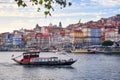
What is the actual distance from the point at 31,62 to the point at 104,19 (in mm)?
94269

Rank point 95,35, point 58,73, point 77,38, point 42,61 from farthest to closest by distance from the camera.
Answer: point 77,38 → point 95,35 → point 42,61 → point 58,73

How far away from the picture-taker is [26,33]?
131000mm

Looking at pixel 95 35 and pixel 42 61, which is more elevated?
pixel 95 35

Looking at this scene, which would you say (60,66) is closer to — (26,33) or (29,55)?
(29,55)

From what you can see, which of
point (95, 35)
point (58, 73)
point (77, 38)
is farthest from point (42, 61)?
point (95, 35)

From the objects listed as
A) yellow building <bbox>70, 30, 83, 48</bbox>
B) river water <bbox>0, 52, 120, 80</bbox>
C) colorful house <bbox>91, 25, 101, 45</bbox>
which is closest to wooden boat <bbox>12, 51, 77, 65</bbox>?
river water <bbox>0, 52, 120, 80</bbox>

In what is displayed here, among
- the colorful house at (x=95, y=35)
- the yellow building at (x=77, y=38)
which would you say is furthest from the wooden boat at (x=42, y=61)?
the yellow building at (x=77, y=38)

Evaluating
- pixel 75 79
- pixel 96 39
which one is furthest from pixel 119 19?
pixel 75 79

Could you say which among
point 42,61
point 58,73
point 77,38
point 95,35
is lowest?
point 58,73

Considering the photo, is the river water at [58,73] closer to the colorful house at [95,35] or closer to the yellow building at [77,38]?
the colorful house at [95,35]

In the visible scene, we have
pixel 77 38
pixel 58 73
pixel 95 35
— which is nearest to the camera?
pixel 58 73

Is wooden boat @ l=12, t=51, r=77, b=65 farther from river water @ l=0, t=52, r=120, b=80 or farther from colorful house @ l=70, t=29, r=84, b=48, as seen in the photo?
colorful house @ l=70, t=29, r=84, b=48

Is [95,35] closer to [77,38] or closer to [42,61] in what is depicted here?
[77,38]

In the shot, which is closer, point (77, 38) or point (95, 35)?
point (95, 35)
